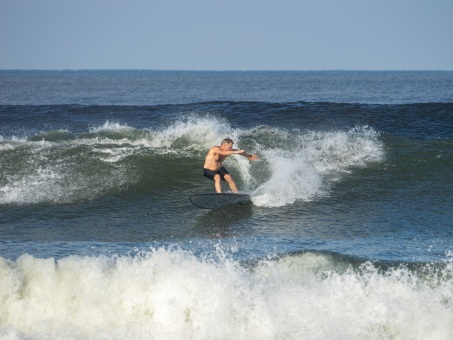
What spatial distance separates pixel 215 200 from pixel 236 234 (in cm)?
205

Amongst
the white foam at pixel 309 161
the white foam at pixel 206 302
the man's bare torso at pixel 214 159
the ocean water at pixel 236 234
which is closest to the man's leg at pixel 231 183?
the man's bare torso at pixel 214 159

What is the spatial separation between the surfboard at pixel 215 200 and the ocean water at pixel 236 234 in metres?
0.17

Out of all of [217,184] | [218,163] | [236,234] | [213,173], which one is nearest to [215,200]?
[217,184]

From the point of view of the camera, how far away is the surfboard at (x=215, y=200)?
45.5ft

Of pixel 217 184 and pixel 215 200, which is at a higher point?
pixel 217 184

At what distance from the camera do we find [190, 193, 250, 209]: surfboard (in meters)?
13.9

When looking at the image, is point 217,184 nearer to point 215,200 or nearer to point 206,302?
point 215,200

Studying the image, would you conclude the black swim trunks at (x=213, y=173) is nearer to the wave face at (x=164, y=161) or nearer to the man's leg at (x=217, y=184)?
the man's leg at (x=217, y=184)

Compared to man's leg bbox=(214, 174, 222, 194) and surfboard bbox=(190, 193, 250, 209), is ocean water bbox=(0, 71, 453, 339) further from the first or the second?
man's leg bbox=(214, 174, 222, 194)

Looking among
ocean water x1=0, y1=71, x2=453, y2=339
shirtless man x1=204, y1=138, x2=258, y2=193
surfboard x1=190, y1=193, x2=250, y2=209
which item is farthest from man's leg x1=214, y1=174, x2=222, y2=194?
ocean water x1=0, y1=71, x2=453, y2=339

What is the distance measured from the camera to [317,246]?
35.7 feet

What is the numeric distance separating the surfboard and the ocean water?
0.17 meters

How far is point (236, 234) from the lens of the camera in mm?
11984

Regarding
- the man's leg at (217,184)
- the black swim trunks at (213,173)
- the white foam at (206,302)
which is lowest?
the white foam at (206,302)
